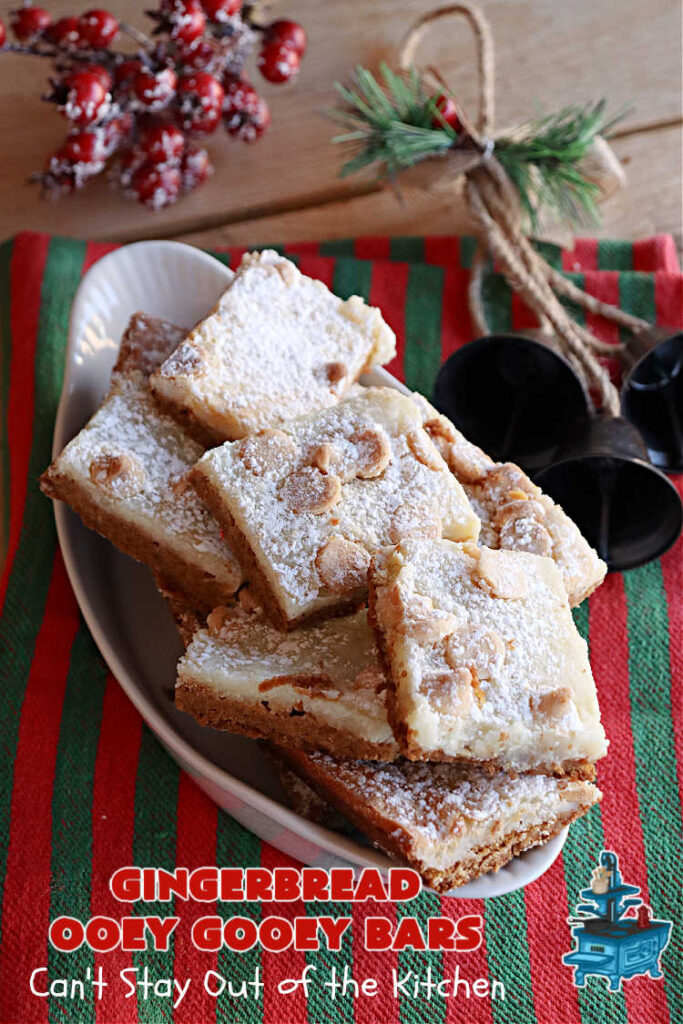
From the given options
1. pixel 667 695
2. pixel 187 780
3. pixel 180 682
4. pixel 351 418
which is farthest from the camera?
pixel 667 695

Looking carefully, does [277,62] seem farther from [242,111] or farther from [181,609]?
[181,609]

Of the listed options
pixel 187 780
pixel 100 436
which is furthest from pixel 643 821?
pixel 100 436

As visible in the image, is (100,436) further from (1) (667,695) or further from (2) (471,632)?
(1) (667,695)

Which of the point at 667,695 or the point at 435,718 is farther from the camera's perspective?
the point at 667,695

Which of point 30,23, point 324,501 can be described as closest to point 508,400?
point 324,501

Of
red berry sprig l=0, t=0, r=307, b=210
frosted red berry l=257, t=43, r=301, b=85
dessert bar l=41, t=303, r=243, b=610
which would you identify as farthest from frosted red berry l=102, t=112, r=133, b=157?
dessert bar l=41, t=303, r=243, b=610

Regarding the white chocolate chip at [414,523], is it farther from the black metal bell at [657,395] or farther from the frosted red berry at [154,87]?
the frosted red berry at [154,87]

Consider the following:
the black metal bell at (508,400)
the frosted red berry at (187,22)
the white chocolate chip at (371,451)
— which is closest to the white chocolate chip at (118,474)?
the white chocolate chip at (371,451)
